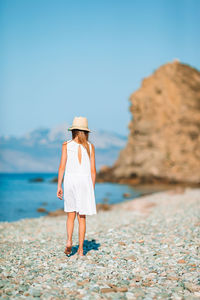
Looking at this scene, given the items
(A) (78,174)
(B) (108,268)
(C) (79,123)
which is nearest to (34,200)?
(A) (78,174)

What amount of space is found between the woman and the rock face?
43.3m

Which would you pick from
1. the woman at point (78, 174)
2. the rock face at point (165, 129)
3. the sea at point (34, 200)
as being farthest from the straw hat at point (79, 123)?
the rock face at point (165, 129)

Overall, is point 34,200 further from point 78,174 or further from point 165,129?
point 165,129

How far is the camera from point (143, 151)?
5400 cm

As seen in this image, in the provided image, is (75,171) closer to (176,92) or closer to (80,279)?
(80,279)

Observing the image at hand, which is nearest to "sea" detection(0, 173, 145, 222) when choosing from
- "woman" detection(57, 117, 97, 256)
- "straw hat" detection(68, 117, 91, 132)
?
"woman" detection(57, 117, 97, 256)

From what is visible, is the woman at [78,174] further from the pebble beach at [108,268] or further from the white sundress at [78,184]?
the pebble beach at [108,268]

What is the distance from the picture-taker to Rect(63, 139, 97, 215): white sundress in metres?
5.90

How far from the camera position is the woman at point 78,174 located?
591 cm

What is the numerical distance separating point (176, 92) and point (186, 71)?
22.5 ft

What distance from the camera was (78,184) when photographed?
5.91 metres

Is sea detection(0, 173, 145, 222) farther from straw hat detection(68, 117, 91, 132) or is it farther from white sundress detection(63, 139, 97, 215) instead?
straw hat detection(68, 117, 91, 132)

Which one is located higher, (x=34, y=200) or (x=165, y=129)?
(x=165, y=129)

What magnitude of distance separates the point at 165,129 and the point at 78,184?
48697mm
